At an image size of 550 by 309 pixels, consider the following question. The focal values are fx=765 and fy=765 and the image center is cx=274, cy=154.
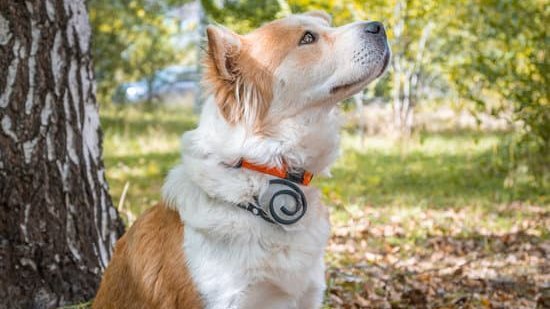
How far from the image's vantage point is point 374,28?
3.12m

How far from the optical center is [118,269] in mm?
3188

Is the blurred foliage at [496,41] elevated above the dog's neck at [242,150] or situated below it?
below

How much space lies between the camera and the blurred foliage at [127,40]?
43.4ft

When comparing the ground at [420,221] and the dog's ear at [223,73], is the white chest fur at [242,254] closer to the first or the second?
the dog's ear at [223,73]

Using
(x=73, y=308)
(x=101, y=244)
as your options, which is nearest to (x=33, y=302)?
(x=73, y=308)

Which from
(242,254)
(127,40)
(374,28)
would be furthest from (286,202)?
(127,40)

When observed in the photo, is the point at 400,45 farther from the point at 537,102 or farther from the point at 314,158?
the point at 314,158

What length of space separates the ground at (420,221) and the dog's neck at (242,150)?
1.45m

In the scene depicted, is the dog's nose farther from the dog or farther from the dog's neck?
the dog's neck

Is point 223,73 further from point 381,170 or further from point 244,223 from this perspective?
point 381,170

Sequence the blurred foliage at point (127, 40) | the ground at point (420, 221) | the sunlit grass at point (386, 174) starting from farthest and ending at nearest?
the blurred foliage at point (127, 40) → the sunlit grass at point (386, 174) → the ground at point (420, 221)

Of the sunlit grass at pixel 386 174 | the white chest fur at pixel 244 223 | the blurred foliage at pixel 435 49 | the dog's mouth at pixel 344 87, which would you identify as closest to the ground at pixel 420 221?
the sunlit grass at pixel 386 174

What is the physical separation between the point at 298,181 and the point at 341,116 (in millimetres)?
372

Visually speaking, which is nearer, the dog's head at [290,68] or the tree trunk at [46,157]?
the dog's head at [290,68]
